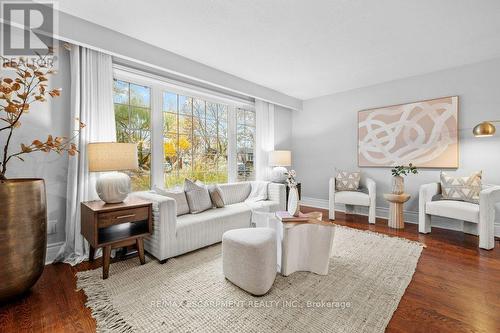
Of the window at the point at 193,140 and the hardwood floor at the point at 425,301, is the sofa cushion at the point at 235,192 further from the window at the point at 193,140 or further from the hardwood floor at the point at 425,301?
the hardwood floor at the point at 425,301

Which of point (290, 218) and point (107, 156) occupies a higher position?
point (107, 156)

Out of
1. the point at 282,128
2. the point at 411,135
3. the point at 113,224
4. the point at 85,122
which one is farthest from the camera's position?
the point at 282,128

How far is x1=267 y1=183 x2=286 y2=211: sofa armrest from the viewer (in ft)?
12.0

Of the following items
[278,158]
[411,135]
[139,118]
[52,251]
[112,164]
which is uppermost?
[139,118]

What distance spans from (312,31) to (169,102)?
2132 mm

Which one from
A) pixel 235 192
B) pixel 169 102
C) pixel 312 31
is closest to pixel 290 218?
pixel 235 192

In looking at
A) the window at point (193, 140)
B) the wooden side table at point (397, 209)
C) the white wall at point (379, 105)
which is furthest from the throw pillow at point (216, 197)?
the white wall at point (379, 105)

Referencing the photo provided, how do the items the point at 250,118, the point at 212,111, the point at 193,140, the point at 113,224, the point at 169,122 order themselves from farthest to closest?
the point at 250,118 < the point at 212,111 < the point at 193,140 < the point at 169,122 < the point at 113,224

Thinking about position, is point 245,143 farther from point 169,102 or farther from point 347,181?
point 347,181

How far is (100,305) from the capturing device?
1.61m

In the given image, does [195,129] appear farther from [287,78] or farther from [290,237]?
[290,237]

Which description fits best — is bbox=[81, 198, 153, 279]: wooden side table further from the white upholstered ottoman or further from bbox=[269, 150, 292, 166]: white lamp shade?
bbox=[269, 150, 292, 166]: white lamp shade

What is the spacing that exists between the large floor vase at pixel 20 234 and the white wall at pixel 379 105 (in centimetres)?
454

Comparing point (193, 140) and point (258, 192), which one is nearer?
point (193, 140)
